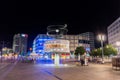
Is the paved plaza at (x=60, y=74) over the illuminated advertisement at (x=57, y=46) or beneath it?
beneath

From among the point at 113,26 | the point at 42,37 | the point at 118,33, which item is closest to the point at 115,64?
the point at 118,33

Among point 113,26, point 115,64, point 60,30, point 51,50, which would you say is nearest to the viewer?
point 115,64

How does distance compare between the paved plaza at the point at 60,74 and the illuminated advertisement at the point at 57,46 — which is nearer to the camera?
the paved plaza at the point at 60,74

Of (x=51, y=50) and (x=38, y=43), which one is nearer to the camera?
(x=51, y=50)

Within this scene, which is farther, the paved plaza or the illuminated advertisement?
the illuminated advertisement

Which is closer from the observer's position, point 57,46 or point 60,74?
point 60,74

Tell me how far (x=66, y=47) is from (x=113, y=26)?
356ft

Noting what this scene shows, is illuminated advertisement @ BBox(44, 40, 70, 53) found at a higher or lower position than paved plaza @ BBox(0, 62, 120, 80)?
higher

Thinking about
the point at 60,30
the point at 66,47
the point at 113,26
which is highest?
the point at 113,26

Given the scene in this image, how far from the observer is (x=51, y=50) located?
161 feet

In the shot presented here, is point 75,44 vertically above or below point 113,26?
below

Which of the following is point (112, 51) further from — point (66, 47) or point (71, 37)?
point (71, 37)

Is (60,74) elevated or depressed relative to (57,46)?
depressed

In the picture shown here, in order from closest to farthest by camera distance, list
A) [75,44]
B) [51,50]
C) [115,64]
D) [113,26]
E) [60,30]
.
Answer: [115,64] → [51,50] → [60,30] → [113,26] → [75,44]
